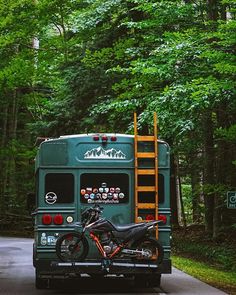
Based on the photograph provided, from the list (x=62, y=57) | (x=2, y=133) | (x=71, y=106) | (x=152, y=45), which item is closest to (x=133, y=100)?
(x=152, y=45)

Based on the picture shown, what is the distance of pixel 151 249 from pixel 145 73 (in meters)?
6.44

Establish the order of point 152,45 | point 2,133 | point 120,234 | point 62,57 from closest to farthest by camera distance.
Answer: point 120,234, point 152,45, point 62,57, point 2,133

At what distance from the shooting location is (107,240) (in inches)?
441

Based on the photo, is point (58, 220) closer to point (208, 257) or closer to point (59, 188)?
point (59, 188)

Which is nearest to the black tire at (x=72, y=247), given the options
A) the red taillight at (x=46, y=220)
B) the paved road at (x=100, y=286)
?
the red taillight at (x=46, y=220)

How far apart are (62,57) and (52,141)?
71.8 ft

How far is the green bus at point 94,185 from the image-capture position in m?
11.4

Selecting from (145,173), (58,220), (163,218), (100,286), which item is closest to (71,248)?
(58,220)

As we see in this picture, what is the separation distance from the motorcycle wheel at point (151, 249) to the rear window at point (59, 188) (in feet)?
5.12

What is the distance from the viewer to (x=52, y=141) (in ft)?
38.0

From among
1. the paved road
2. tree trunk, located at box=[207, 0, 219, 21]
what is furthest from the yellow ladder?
tree trunk, located at box=[207, 0, 219, 21]

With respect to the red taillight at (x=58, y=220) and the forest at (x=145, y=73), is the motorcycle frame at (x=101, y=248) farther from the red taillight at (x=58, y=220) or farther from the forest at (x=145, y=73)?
the forest at (x=145, y=73)

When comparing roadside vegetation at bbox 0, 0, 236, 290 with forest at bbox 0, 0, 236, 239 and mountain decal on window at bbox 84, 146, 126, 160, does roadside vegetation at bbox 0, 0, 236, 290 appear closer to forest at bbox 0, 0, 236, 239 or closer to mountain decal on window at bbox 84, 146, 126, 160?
forest at bbox 0, 0, 236, 239

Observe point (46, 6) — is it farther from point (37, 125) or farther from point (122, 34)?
point (37, 125)
